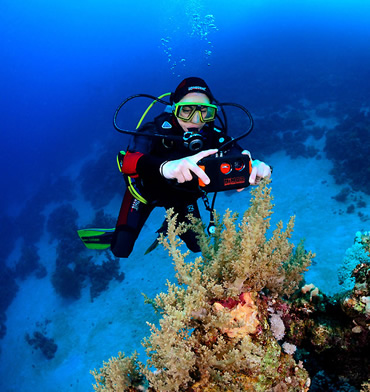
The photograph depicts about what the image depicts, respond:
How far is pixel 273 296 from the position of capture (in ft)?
8.16

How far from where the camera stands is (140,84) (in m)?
55.2

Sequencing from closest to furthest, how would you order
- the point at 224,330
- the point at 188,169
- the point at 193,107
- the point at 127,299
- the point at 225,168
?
the point at 224,330 < the point at 188,169 < the point at 225,168 < the point at 193,107 < the point at 127,299

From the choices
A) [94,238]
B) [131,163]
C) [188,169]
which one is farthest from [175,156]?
[94,238]

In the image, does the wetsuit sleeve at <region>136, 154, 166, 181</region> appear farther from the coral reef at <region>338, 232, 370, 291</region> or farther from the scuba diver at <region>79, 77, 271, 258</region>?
the coral reef at <region>338, 232, 370, 291</region>

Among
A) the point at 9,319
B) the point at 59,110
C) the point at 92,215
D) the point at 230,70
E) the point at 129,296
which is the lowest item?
the point at 59,110

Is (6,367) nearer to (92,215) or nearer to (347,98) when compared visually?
(92,215)

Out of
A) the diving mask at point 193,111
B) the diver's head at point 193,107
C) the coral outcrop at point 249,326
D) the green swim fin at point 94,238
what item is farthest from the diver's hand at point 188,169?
the green swim fin at point 94,238

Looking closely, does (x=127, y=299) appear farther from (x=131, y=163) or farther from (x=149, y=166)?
(x=149, y=166)

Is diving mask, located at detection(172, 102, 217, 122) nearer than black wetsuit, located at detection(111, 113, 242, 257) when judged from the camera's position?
No

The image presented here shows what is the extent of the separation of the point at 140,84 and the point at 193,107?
187 feet

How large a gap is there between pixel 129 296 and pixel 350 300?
1128cm

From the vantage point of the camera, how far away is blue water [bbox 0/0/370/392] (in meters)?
15.6

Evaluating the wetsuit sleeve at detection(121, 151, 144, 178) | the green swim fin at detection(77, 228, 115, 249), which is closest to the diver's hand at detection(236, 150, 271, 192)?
the wetsuit sleeve at detection(121, 151, 144, 178)

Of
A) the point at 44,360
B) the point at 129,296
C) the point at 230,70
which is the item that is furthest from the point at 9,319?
the point at 230,70
